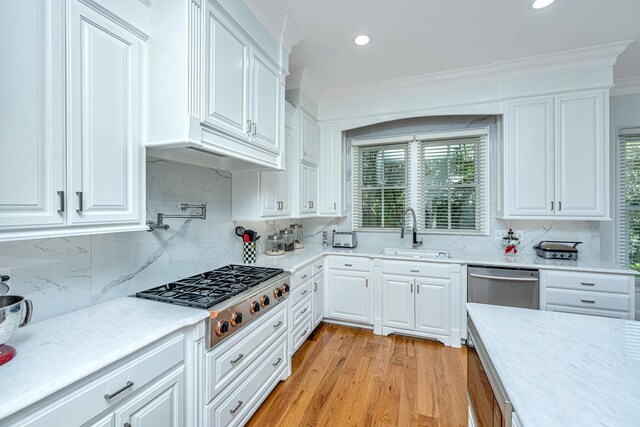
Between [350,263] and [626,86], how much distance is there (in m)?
3.68

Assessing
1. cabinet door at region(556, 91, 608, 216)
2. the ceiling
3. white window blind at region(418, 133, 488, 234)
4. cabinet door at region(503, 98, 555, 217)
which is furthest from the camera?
white window blind at region(418, 133, 488, 234)

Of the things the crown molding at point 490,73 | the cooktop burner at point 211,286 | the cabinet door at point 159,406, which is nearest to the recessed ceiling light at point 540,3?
the crown molding at point 490,73

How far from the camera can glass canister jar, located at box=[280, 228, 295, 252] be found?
3131 mm

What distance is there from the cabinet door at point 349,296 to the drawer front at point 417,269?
27 centimetres

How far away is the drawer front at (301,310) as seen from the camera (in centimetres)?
245

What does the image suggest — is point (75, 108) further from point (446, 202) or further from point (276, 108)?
point (446, 202)

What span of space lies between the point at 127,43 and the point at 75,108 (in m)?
0.45

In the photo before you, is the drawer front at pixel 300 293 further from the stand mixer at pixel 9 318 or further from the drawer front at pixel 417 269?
the stand mixer at pixel 9 318

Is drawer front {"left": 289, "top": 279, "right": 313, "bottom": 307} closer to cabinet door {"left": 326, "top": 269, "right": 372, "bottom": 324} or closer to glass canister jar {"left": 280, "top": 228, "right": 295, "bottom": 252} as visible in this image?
cabinet door {"left": 326, "top": 269, "right": 372, "bottom": 324}

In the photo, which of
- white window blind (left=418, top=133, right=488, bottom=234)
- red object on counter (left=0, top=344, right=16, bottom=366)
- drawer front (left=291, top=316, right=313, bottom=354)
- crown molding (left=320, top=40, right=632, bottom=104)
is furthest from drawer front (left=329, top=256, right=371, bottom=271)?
red object on counter (left=0, top=344, right=16, bottom=366)

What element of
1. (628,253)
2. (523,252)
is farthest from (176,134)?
(628,253)

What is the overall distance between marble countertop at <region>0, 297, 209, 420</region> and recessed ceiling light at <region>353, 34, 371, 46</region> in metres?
2.41

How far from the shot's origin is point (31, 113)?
0.95 meters

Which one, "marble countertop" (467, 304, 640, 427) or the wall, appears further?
the wall
